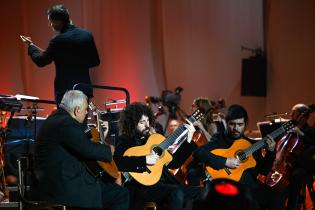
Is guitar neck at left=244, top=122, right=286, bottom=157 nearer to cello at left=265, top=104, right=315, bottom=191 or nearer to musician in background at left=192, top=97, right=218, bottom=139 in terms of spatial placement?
cello at left=265, top=104, right=315, bottom=191

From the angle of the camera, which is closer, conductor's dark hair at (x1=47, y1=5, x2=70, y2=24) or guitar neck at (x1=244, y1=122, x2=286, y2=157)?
conductor's dark hair at (x1=47, y1=5, x2=70, y2=24)

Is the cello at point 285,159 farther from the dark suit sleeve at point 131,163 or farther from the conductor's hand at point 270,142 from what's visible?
the dark suit sleeve at point 131,163

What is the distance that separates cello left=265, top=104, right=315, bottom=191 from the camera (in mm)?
5523

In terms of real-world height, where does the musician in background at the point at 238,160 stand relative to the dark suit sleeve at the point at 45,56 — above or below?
below

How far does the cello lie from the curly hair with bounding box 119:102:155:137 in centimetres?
135

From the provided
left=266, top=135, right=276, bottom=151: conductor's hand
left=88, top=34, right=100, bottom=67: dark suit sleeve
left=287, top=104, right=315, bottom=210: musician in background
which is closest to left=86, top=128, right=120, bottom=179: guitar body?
left=88, top=34, right=100, bottom=67: dark suit sleeve

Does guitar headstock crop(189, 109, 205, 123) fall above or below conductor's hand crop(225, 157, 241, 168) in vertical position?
above

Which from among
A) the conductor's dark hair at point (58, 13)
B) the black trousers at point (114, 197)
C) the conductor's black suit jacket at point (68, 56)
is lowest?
the black trousers at point (114, 197)

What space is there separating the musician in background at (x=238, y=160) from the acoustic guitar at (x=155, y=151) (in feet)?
1.35

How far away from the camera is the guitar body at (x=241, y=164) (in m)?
5.53

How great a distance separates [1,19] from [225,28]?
4.10 meters

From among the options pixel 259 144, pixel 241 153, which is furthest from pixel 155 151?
pixel 259 144

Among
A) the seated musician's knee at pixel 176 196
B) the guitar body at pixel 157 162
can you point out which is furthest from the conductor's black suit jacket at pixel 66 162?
the seated musician's knee at pixel 176 196

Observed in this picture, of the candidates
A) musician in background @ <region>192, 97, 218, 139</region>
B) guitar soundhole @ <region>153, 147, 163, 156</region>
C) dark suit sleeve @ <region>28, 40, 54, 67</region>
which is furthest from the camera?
musician in background @ <region>192, 97, 218, 139</region>
